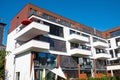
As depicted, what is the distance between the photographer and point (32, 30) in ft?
79.8

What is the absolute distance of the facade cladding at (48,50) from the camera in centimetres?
2406

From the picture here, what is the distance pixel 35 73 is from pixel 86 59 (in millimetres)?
14623

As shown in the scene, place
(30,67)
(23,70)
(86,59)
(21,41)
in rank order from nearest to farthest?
1. (30,67)
2. (23,70)
3. (21,41)
4. (86,59)

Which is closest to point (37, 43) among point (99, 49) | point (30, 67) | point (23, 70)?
point (30, 67)

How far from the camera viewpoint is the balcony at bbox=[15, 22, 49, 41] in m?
23.7

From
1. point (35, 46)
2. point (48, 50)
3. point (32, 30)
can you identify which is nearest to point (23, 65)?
point (35, 46)

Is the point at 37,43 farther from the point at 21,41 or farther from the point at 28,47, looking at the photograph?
the point at 21,41

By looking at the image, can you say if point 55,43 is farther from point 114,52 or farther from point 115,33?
point 115,33

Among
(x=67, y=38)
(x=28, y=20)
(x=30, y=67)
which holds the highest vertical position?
(x=28, y=20)

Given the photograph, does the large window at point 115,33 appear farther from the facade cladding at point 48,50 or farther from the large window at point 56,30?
the large window at point 56,30

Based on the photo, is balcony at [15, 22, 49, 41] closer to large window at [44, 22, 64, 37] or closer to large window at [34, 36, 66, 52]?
large window at [34, 36, 66, 52]

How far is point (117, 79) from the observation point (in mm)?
23062

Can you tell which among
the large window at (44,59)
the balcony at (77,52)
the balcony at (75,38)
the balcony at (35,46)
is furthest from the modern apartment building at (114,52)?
the balcony at (35,46)

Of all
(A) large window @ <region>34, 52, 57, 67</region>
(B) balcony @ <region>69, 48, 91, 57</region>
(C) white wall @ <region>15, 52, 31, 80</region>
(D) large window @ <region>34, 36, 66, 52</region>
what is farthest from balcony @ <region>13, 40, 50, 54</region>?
(B) balcony @ <region>69, 48, 91, 57</region>
